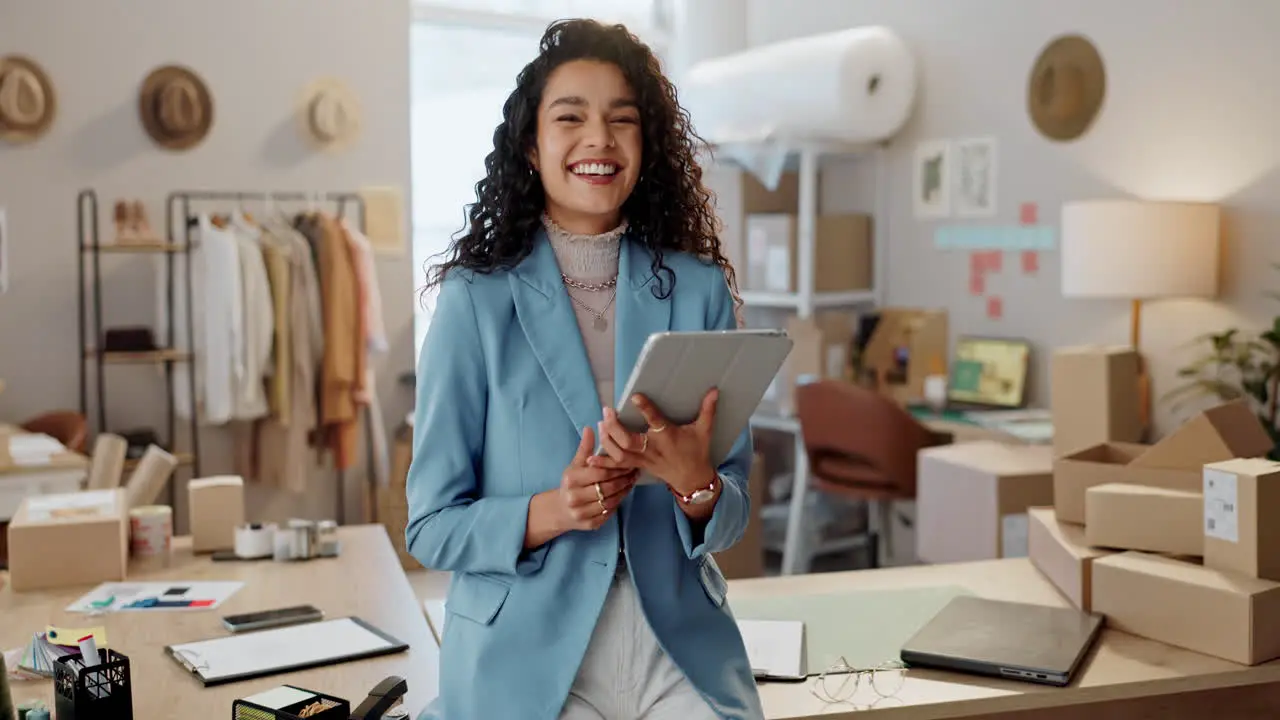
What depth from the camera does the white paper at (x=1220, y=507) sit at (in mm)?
2287

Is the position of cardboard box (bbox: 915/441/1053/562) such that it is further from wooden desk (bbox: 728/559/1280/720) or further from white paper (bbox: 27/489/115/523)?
white paper (bbox: 27/489/115/523)

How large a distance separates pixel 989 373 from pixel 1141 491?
277 centimetres

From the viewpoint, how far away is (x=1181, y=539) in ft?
7.93

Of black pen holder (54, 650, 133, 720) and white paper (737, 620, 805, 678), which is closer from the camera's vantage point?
black pen holder (54, 650, 133, 720)

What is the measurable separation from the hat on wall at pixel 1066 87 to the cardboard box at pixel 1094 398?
4.15ft

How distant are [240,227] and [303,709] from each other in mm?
3747

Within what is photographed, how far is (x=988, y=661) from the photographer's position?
2125mm

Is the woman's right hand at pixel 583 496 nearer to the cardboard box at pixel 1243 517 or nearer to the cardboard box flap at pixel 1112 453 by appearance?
the cardboard box at pixel 1243 517

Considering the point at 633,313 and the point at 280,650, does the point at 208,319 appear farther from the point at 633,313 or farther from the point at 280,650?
the point at 633,313

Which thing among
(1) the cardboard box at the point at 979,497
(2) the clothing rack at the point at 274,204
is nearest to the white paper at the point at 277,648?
(1) the cardboard box at the point at 979,497

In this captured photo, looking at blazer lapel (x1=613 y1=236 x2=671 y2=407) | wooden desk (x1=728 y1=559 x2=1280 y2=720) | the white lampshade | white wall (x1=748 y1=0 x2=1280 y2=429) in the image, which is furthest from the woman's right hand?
white wall (x1=748 y1=0 x2=1280 y2=429)

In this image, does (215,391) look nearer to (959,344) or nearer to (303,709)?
(959,344)

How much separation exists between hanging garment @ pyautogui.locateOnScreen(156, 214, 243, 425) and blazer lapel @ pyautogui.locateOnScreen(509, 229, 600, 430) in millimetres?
3591

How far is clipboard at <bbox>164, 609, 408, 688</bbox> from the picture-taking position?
205cm
